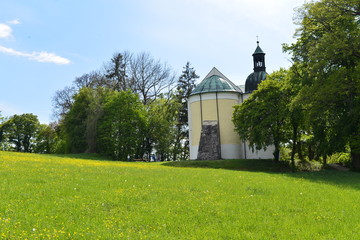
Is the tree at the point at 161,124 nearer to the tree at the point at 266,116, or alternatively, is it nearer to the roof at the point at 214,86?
the roof at the point at 214,86

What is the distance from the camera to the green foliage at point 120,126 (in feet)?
132

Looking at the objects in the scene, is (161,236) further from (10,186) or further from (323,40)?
(323,40)

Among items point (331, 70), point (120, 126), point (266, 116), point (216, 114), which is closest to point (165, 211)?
point (331, 70)

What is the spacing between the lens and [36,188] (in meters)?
9.73

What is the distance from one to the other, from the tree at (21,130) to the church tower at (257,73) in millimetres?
44884

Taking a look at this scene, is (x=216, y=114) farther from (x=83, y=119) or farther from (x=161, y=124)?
(x=83, y=119)

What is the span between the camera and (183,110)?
50750 mm

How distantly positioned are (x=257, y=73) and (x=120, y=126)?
61.6 feet

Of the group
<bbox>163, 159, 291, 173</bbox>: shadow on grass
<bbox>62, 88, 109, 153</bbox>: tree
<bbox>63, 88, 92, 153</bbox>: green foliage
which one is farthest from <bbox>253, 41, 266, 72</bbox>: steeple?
<bbox>63, 88, 92, 153</bbox>: green foliage

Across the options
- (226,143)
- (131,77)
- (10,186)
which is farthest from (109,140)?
(10,186)

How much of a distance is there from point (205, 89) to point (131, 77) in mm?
14165

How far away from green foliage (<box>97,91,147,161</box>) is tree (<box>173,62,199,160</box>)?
32.0 feet

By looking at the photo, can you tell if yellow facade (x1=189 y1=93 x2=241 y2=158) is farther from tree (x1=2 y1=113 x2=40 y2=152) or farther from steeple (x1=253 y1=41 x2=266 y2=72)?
tree (x1=2 y1=113 x2=40 y2=152)

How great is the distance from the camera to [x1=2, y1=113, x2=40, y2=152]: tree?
203 feet
